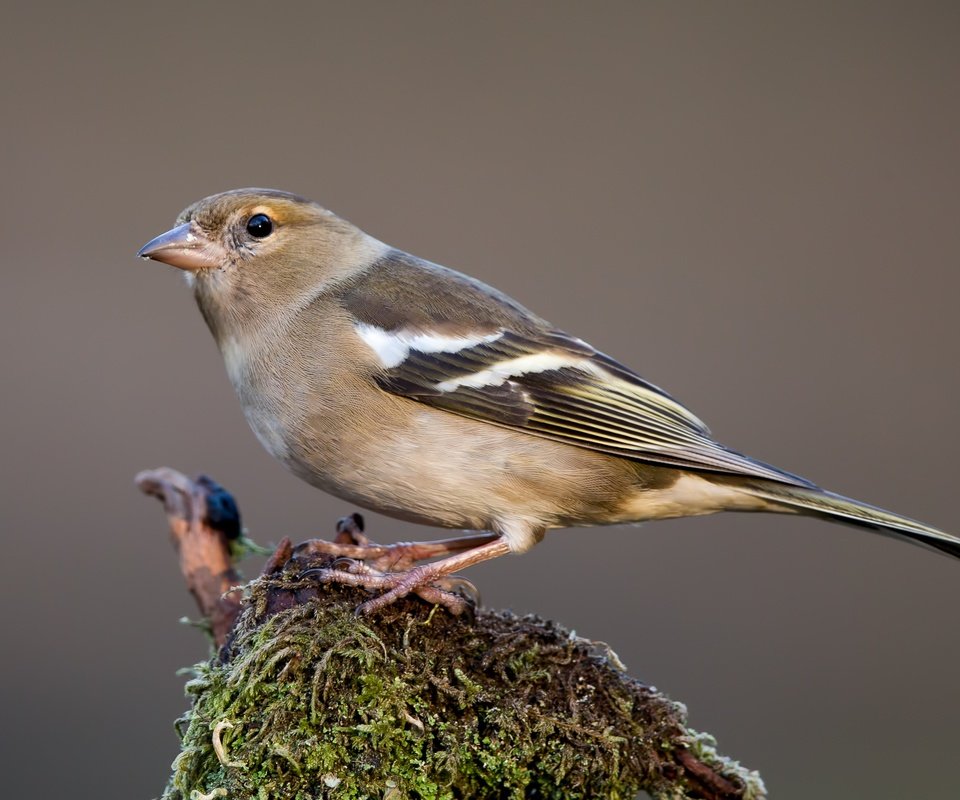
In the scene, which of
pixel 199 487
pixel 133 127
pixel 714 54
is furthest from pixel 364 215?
pixel 199 487

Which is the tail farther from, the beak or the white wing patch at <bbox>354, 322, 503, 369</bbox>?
the beak

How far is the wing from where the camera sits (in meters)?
3.02

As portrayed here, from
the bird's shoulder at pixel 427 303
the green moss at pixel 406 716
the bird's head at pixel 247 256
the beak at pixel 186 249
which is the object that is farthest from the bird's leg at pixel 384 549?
the beak at pixel 186 249

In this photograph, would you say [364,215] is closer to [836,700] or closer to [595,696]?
[836,700]

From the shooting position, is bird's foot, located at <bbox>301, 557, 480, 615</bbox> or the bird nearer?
bird's foot, located at <bbox>301, 557, 480, 615</bbox>

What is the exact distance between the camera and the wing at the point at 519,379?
3020 millimetres

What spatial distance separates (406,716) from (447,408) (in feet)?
3.56

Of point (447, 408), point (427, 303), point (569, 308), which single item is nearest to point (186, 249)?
point (427, 303)

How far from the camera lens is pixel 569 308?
7137 millimetres

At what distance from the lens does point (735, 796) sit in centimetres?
226

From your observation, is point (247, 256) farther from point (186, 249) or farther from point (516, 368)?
point (516, 368)

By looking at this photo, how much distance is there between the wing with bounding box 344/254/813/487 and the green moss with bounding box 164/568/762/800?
0.78 m

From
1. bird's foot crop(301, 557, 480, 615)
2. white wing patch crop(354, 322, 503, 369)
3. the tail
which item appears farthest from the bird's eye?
the tail

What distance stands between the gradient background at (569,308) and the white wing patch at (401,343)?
3.24 m
